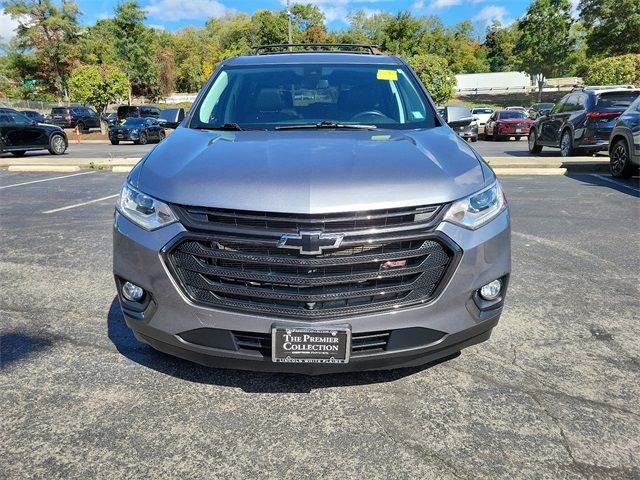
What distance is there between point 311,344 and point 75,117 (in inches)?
1580

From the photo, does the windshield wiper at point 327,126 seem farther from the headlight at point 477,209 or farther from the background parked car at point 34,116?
the background parked car at point 34,116

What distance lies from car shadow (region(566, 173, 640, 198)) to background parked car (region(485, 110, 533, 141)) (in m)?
14.4

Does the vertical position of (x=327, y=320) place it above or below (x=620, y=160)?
above

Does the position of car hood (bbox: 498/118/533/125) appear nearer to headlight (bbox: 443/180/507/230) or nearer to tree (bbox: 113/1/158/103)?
headlight (bbox: 443/180/507/230)

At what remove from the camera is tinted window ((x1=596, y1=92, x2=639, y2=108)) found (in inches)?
506

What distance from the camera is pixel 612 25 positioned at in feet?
168

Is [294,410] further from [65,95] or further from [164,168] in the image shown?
[65,95]

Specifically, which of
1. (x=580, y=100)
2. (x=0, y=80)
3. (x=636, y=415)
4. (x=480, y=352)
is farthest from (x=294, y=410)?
(x=0, y=80)

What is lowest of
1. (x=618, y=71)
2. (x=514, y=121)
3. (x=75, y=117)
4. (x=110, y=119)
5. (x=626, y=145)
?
(x=110, y=119)

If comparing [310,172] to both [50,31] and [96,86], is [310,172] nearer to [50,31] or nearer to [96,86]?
[96,86]

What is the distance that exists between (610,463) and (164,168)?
Result: 8.11 feet

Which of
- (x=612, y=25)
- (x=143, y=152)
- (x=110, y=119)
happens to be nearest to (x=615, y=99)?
(x=143, y=152)

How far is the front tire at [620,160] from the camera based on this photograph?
31.9ft

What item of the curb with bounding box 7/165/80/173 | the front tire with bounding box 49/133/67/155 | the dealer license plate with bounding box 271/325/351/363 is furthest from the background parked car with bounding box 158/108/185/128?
the front tire with bounding box 49/133/67/155
